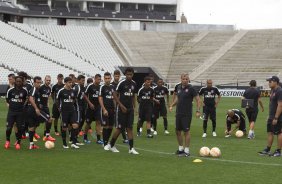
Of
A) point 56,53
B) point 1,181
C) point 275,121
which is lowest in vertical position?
point 1,181

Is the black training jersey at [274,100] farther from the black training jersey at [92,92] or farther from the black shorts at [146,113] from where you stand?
the black shorts at [146,113]

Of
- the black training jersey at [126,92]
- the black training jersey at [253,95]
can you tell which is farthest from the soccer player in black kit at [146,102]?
the black training jersey at [126,92]

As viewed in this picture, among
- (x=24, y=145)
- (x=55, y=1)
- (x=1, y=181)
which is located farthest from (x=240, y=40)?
(x=1, y=181)

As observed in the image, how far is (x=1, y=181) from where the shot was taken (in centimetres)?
1087

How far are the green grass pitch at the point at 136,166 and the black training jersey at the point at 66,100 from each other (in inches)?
44.9

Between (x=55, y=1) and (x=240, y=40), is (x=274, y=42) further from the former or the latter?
(x=55, y=1)

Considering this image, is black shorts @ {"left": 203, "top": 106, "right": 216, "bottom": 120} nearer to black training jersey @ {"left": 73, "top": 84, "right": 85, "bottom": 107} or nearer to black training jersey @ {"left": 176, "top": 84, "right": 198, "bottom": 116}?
black training jersey @ {"left": 73, "top": 84, "right": 85, "bottom": 107}

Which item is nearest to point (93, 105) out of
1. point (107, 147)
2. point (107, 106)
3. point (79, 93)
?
point (79, 93)

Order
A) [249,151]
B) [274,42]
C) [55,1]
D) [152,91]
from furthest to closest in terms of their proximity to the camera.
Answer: [55,1], [274,42], [152,91], [249,151]

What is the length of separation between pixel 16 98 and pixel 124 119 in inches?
123

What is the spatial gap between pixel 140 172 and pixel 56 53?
51349 mm

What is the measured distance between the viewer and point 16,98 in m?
15.9

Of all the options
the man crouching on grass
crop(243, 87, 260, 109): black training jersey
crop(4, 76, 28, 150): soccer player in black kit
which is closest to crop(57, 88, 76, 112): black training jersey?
crop(4, 76, 28, 150): soccer player in black kit

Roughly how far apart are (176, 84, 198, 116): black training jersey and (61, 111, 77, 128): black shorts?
120 inches
